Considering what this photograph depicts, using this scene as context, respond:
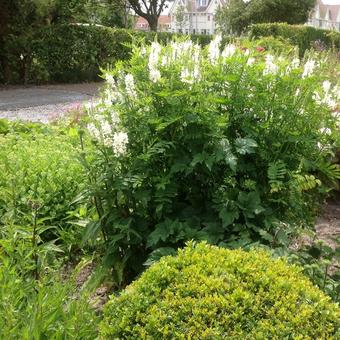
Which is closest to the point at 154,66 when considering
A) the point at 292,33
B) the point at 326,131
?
the point at 326,131

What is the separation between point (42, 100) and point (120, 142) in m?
11.0

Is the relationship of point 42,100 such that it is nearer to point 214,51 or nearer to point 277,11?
point 214,51

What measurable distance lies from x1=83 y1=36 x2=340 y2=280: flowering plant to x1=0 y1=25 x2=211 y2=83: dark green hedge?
1227 cm

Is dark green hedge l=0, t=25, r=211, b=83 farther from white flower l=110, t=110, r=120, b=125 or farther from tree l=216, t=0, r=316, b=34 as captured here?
tree l=216, t=0, r=316, b=34

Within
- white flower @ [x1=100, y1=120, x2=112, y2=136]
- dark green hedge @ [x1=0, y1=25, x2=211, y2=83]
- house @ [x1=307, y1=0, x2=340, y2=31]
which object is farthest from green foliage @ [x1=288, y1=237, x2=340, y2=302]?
house @ [x1=307, y1=0, x2=340, y2=31]

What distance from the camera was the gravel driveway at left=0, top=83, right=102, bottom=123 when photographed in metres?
10.5

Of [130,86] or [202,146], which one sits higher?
[130,86]

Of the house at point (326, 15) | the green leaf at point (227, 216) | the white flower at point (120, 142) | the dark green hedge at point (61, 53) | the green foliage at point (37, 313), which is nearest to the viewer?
the green foliage at point (37, 313)

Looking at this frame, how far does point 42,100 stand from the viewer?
43.5 ft

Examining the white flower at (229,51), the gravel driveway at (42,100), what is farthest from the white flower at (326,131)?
the gravel driveway at (42,100)

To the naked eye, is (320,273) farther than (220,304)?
Yes

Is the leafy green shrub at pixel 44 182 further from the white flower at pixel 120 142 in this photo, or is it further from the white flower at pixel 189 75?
the white flower at pixel 189 75

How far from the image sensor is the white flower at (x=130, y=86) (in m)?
2.96

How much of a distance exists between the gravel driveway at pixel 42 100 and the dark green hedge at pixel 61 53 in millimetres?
597
